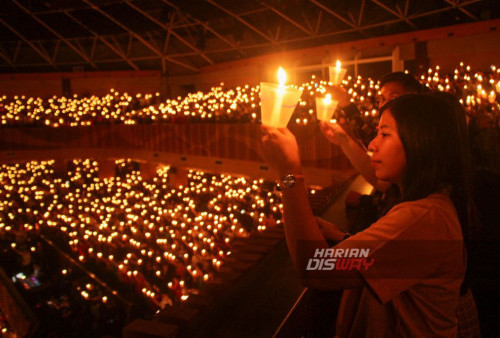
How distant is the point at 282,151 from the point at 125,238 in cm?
932

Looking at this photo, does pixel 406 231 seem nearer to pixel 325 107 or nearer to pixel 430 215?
pixel 430 215

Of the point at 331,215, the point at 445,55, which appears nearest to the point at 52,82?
the point at 445,55

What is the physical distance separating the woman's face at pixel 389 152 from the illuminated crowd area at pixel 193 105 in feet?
15.9

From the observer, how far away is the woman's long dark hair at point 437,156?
3.57ft

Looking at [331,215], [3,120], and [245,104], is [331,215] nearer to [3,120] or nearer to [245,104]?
[245,104]

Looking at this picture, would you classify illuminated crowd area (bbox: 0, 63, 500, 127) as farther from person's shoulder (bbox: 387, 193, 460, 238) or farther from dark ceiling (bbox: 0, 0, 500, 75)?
person's shoulder (bbox: 387, 193, 460, 238)

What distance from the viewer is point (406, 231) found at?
3.18ft

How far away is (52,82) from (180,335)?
2043 centimetres

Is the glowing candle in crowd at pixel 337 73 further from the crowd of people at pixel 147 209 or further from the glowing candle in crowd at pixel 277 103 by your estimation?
the glowing candle in crowd at pixel 277 103

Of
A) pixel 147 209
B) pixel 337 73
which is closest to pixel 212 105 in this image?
pixel 147 209

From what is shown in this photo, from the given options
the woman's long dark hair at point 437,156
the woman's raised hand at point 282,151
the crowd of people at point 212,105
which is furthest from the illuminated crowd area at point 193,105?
the woman's raised hand at point 282,151

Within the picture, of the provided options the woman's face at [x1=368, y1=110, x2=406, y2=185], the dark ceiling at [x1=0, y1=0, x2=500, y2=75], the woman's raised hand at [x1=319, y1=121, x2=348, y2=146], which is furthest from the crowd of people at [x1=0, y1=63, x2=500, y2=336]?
the dark ceiling at [x1=0, y1=0, x2=500, y2=75]

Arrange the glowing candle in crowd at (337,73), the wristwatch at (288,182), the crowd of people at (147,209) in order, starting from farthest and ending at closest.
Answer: the crowd of people at (147,209) < the glowing candle in crowd at (337,73) < the wristwatch at (288,182)

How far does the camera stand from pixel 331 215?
3.70 metres
